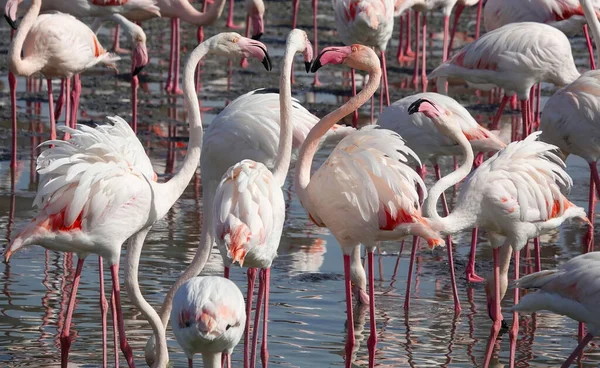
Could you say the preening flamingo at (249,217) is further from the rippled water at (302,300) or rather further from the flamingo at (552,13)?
the flamingo at (552,13)

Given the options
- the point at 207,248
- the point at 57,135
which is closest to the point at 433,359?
the point at 207,248

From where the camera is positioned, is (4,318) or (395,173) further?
(4,318)

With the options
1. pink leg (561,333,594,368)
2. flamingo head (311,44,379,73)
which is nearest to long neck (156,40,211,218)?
flamingo head (311,44,379,73)

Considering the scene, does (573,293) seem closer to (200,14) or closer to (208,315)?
(208,315)

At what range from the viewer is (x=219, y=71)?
43.2 feet

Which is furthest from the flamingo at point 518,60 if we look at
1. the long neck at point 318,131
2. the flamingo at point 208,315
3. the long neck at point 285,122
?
the flamingo at point 208,315

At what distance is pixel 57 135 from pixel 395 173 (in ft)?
16.3

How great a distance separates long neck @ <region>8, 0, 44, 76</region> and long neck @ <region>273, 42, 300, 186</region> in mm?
3428

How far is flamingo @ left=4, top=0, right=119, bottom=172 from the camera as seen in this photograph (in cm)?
835

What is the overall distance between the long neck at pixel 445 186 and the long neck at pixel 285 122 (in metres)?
0.68

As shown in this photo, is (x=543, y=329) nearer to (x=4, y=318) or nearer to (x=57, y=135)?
(x=4, y=318)

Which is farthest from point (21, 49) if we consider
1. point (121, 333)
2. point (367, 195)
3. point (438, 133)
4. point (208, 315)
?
point (208, 315)

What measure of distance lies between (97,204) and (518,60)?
3.38 m

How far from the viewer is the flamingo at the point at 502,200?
17.9ft
